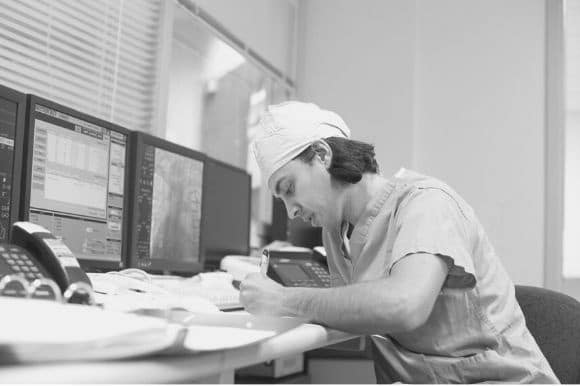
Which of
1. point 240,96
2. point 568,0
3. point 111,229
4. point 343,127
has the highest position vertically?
point 568,0

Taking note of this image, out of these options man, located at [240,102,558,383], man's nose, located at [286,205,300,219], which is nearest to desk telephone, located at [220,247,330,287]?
man, located at [240,102,558,383]

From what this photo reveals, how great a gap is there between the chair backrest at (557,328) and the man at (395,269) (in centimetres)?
16

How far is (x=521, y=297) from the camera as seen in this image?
1.44 metres

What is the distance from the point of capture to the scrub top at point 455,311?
1.11m

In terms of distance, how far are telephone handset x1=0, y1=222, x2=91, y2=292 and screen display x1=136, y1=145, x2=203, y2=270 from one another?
2.18 ft

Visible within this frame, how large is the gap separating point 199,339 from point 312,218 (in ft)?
2.28

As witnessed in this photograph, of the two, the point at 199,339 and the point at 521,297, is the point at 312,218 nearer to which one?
the point at 521,297

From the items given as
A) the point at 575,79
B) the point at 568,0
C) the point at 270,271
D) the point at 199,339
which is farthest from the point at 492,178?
the point at 199,339

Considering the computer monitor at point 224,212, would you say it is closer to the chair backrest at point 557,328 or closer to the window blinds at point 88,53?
the window blinds at point 88,53

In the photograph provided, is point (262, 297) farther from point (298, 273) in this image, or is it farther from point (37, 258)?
point (298, 273)

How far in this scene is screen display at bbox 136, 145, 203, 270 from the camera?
1.81m

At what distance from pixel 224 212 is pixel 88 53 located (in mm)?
699

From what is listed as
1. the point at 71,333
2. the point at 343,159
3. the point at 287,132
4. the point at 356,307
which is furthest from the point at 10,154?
the point at 71,333

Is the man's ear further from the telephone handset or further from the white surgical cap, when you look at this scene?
the telephone handset
